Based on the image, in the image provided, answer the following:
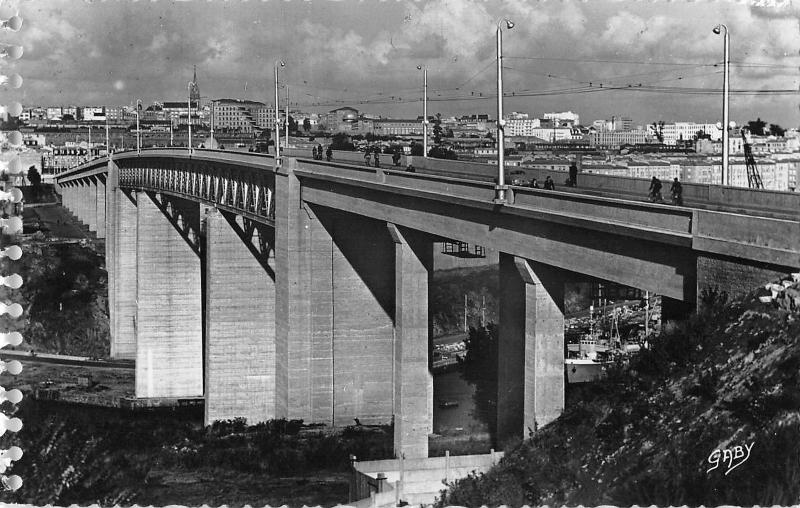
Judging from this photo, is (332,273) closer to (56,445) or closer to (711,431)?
(56,445)

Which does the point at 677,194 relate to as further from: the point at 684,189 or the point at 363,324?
the point at 363,324

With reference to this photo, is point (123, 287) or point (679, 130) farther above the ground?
point (679, 130)

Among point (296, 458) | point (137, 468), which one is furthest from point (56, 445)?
point (296, 458)

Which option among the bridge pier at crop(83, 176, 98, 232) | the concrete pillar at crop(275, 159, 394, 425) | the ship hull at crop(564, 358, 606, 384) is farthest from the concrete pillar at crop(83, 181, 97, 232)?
the concrete pillar at crop(275, 159, 394, 425)

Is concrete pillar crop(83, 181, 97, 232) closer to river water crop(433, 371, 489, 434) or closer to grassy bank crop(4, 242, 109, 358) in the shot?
grassy bank crop(4, 242, 109, 358)

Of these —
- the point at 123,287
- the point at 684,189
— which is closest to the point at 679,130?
the point at 123,287

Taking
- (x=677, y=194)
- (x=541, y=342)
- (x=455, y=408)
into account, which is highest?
(x=677, y=194)
